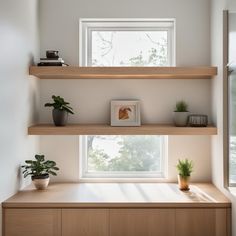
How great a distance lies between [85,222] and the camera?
2354 millimetres

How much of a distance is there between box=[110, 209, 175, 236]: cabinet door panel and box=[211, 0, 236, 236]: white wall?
18.3 inches

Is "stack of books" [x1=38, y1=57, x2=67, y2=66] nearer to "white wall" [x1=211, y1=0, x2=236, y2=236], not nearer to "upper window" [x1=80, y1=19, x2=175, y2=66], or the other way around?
"upper window" [x1=80, y1=19, x2=175, y2=66]

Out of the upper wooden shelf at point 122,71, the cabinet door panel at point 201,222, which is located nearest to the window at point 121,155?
the upper wooden shelf at point 122,71

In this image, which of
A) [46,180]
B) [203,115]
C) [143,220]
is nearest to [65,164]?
[46,180]

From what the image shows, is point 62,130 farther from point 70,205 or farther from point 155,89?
point 155,89

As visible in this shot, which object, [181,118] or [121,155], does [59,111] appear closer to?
[121,155]

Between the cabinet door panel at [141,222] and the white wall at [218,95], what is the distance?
0.46m

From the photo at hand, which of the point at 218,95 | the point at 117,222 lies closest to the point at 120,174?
the point at 117,222

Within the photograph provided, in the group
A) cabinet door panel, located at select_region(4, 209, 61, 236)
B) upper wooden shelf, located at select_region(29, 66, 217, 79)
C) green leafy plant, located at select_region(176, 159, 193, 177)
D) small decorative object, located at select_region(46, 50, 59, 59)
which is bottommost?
cabinet door panel, located at select_region(4, 209, 61, 236)

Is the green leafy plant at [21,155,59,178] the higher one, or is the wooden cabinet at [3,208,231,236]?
the green leafy plant at [21,155,59,178]

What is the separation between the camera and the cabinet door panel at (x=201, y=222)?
7.70 ft

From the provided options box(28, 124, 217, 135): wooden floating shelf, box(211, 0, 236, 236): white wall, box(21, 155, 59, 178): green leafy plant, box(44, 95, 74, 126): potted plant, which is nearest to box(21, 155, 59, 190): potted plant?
box(21, 155, 59, 178): green leafy plant

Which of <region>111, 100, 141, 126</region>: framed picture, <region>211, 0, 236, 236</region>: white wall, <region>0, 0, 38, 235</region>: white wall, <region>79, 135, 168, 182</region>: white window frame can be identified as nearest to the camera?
<region>0, 0, 38, 235</region>: white wall

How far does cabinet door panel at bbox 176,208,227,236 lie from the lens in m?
2.35
